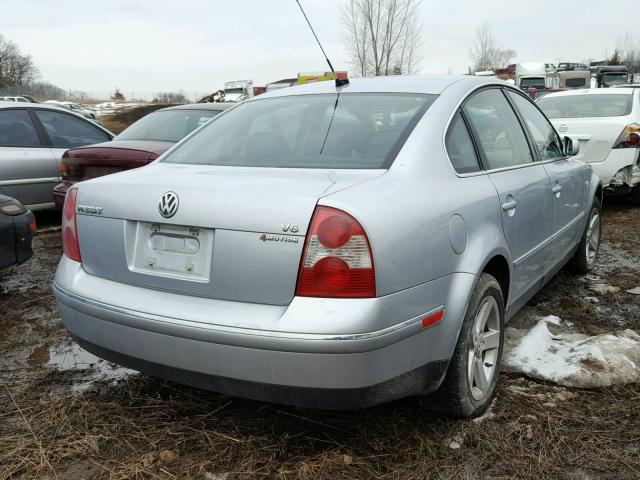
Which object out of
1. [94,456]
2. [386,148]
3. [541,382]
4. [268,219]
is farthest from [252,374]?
[541,382]

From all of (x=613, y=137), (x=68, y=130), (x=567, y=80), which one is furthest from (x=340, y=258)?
(x=567, y=80)

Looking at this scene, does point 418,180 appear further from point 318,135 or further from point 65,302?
point 65,302

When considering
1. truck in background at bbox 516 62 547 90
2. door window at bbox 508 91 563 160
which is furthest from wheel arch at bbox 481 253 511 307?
truck in background at bbox 516 62 547 90

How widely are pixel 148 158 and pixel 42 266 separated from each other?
133cm

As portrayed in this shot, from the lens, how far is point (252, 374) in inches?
82.3

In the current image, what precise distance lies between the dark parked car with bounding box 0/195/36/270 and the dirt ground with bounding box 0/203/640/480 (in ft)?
4.04

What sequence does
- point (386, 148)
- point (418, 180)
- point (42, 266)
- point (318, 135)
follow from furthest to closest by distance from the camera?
point (42, 266) → point (318, 135) → point (386, 148) → point (418, 180)

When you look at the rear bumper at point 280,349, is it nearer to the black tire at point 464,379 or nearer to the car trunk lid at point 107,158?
A: the black tire at point 464,379

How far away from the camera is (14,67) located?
70.1 meters

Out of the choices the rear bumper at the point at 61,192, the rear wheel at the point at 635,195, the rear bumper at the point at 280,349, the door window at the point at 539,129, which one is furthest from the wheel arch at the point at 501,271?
the rear wheel at the point at 635,195

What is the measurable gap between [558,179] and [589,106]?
16.6 feet

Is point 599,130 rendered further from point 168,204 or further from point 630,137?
point 168,204

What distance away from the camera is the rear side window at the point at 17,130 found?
661cm

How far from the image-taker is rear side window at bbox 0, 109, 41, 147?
6.61 meters
